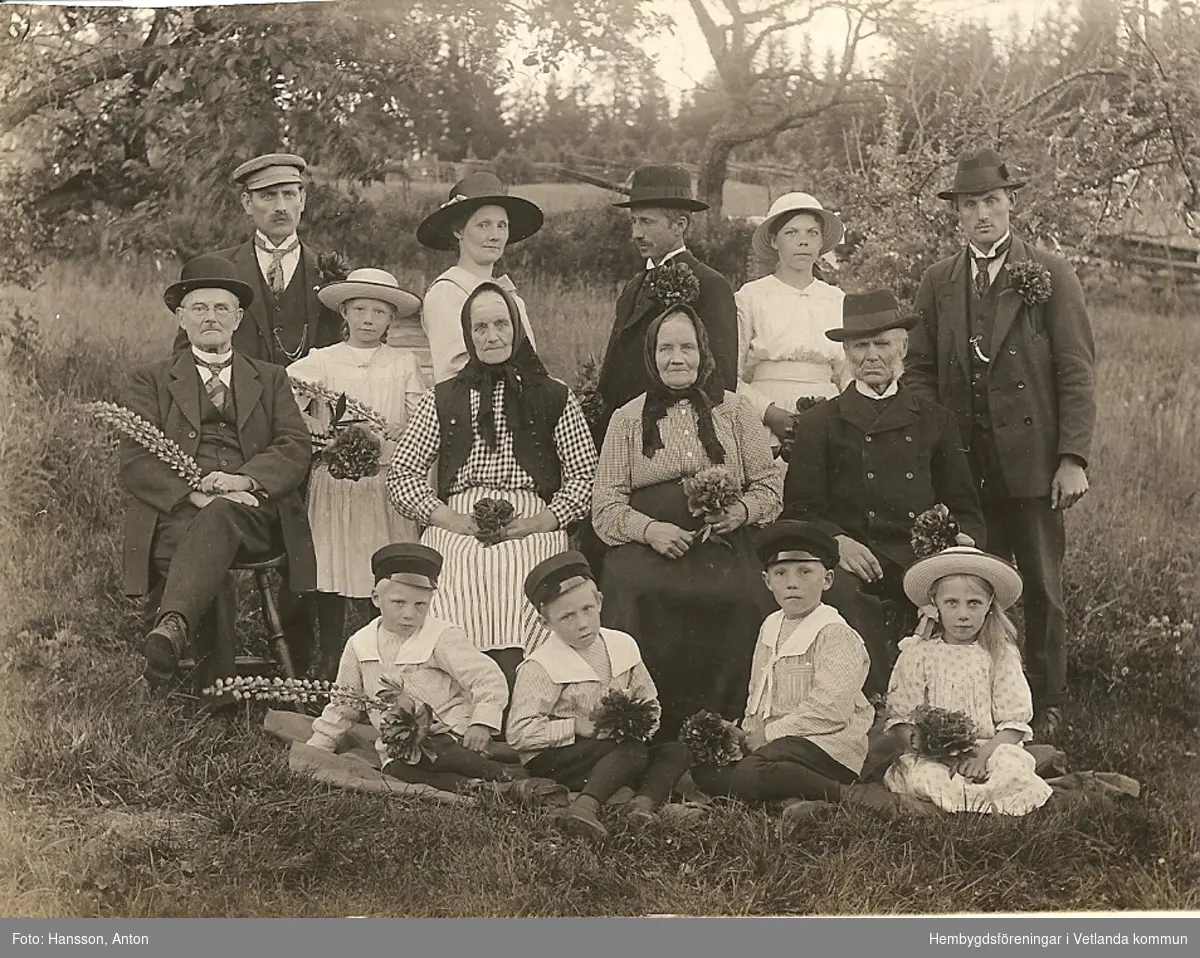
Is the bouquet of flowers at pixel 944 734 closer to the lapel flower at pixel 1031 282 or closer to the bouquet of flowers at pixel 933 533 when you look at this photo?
the bouquet of flowers at pixel 933 533

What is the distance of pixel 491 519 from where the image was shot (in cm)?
674

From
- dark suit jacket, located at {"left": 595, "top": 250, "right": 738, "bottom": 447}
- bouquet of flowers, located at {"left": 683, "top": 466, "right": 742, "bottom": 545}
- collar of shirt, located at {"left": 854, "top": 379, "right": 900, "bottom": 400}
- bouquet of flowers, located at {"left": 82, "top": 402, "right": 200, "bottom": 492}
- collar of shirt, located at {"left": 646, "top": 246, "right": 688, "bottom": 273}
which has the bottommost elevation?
bouquet of flowers, located at {"left": 683, "top": 466, "right": 742, "bottom": 545}

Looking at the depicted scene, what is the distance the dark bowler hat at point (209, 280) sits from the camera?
23.2 ft

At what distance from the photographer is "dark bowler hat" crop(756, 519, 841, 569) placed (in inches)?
259

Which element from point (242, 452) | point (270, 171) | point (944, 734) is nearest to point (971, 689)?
point (944, 734)

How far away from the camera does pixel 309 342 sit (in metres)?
7.23

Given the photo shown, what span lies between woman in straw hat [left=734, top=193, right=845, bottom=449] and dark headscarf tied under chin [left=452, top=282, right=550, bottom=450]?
98 cm

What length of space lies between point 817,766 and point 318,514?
249 cm

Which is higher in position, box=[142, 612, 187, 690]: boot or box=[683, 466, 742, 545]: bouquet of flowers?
box=[683, 466, 742, 545]: bouquet of flowers

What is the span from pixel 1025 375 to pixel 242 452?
351cm

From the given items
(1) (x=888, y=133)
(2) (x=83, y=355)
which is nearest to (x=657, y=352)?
(1) (x=888, y=133)

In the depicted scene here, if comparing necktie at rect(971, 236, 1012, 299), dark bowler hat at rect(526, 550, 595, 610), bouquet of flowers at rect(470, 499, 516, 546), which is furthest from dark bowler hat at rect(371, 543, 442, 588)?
necktie at rect(971, 236, 1012, 299)

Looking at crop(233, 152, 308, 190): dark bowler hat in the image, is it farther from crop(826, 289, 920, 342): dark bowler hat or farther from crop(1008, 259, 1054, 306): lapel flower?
crop(1008, 259, 1054, 306): lapel flower
